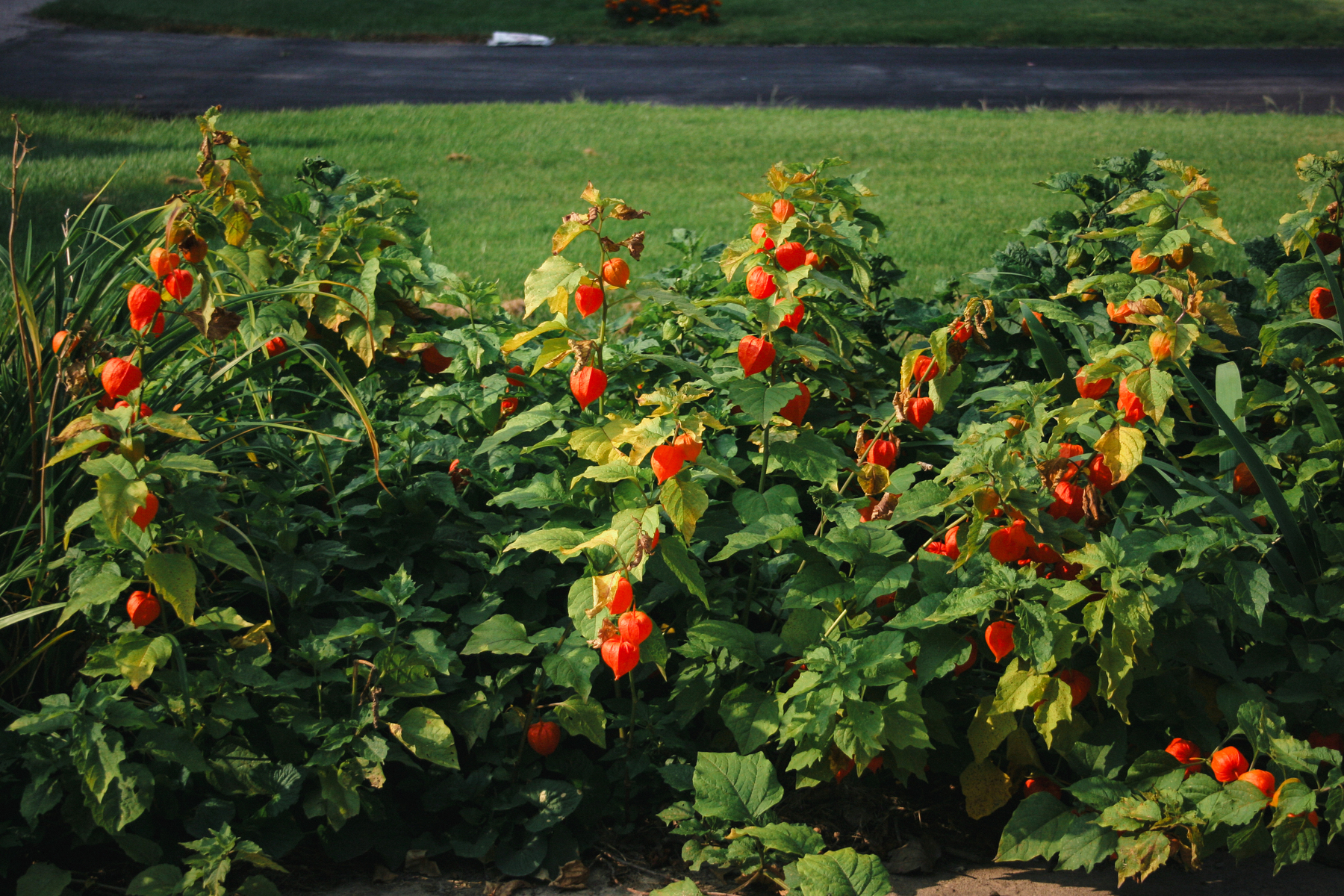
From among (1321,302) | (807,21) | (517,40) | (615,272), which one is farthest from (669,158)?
(807,21)

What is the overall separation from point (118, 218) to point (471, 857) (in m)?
1.66

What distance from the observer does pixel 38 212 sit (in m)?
5.52

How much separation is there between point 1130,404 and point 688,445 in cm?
84

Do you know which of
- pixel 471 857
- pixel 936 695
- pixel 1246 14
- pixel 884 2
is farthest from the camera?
pixel 884 2

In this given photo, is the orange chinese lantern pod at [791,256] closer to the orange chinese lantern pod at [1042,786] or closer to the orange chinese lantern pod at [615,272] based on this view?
the orange chinese lantern pod at [615,272]

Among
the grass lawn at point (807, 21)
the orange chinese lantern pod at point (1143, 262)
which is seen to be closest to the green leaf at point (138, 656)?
the orange chinese lantern pod at point (1143, 262)

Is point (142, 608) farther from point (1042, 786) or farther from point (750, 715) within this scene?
point (1042, 786)

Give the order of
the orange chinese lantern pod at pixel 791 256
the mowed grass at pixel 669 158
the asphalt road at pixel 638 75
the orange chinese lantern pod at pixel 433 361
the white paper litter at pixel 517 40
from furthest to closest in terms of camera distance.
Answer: the white paper litter at pixel 517 40 < the asphalt road at pixel 638 75 < the mowed grass at pixel 669 158 < the orange chinese lantern pod at pixel 433 361 < the orange chinese lantern pod at pixel 791 256

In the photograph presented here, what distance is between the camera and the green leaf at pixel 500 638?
77.8 inches

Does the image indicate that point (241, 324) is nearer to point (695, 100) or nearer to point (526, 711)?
point (526, 711)

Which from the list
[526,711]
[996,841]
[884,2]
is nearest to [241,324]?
[526,711]

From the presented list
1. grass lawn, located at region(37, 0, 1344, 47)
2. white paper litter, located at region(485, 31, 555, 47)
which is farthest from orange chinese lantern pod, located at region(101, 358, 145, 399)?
grass lawn, located at region(37, 0, 1344, 47)

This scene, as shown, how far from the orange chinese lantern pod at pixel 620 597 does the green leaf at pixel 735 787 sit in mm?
465

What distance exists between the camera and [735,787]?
1916mm
